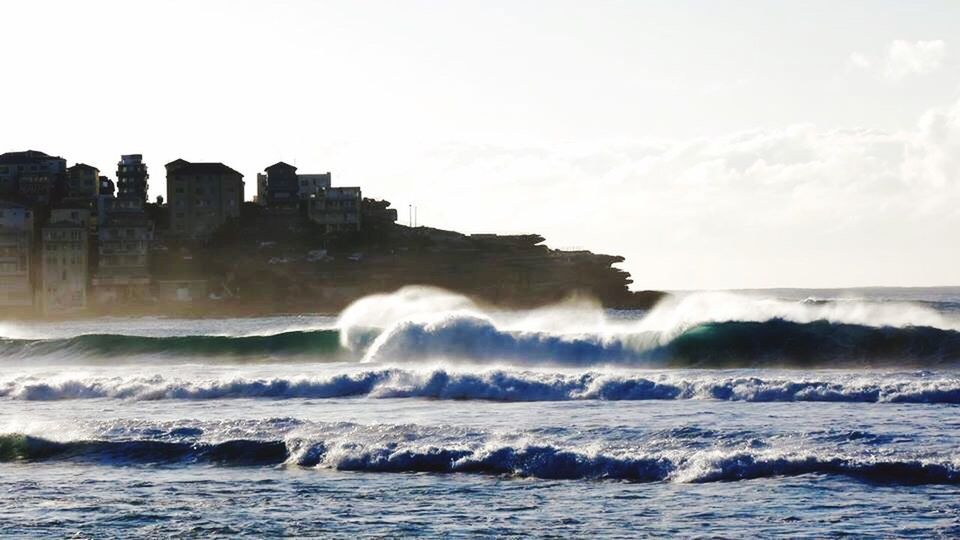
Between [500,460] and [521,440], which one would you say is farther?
[521,440]

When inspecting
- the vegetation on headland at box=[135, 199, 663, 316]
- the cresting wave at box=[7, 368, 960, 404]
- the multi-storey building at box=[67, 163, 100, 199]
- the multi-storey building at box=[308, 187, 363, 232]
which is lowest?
the cresting wave at box=[7, 368, 960, 404]

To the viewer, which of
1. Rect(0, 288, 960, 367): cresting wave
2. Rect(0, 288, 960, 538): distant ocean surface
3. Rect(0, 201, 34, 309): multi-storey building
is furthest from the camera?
Rect(0, 201, 34, 309): multi-storey building

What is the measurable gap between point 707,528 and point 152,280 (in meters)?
107

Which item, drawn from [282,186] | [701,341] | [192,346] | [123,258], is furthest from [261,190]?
[701,341]

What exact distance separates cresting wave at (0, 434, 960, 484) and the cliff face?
8970 centimetres

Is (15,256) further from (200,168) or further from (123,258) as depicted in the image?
(200,168)

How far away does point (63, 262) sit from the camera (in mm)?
116188

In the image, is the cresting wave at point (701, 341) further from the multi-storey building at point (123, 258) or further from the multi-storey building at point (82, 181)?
the multi-storey building at point (82, 181)

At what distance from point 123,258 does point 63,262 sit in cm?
499

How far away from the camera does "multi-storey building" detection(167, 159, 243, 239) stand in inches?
4985

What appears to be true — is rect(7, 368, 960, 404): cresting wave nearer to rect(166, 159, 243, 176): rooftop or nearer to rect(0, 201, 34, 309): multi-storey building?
rect(0, 201, 34, 309): multi-storey building

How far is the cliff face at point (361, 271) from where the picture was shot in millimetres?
117750

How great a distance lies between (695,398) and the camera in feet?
97.2

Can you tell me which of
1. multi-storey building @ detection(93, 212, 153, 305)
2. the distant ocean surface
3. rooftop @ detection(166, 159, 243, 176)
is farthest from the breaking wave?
rooftop @ detection(166, 159, 243, 176)
